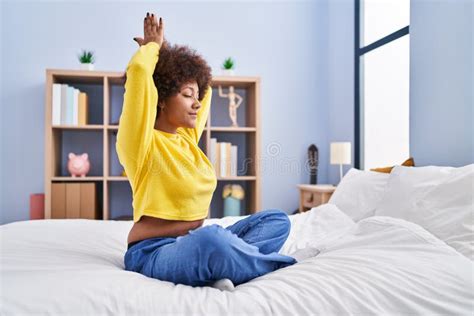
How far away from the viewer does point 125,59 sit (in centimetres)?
335

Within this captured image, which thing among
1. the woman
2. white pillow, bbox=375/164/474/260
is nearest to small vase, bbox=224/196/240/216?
white pillow, bbox=375/164/474/260

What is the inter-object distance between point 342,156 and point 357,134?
0.41 metres

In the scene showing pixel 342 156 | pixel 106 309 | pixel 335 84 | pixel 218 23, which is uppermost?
pixel 218 23

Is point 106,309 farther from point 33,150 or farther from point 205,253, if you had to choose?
point 33,150

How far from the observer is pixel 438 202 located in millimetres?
1534

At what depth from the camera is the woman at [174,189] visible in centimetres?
107

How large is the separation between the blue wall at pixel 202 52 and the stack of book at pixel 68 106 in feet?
1.06

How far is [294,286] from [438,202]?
794 millimetres

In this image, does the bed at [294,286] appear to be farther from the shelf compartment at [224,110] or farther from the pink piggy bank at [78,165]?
the shelf compartment at [224,110]

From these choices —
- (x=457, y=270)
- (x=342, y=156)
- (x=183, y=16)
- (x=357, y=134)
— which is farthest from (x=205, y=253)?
(x=183, y=16)

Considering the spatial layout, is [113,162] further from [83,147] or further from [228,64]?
[228,64]

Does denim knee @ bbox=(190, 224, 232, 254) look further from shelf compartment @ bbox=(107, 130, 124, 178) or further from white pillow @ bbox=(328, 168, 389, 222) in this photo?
shelf compartment @ bbox=(107, 130, 124, 178)

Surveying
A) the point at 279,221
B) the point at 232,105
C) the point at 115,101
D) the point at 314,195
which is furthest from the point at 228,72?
the point at 279,221

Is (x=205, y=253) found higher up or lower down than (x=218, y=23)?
lower down
